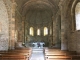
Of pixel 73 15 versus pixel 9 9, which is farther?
pixel 9 9

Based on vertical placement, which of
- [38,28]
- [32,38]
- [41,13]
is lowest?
[32,38]

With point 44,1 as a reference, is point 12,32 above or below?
below

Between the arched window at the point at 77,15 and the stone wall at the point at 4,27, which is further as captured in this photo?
the stone wall at the point at 4,27

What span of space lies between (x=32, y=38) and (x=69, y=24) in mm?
20575

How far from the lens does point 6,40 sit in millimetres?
17578

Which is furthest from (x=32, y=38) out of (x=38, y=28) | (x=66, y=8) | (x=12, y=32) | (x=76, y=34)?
(x=76, y=34)

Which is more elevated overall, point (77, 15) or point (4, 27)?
point (77, 15)

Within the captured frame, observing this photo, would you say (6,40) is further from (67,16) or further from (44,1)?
(44,1)

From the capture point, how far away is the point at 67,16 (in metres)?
16.7

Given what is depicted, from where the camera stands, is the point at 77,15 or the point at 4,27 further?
the point at 4,27

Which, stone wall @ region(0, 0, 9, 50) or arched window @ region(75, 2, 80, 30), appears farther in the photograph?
stone wall @ region(0, 0, 9, 50)

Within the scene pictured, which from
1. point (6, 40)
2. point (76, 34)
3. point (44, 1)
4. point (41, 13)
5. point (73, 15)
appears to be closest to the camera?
point (76, 34)

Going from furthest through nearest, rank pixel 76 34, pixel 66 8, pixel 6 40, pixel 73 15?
pixel 6 40 → pixel 66 8 → pixel 73 15 → pixel 76 34

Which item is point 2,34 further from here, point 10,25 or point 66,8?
point 66,8
